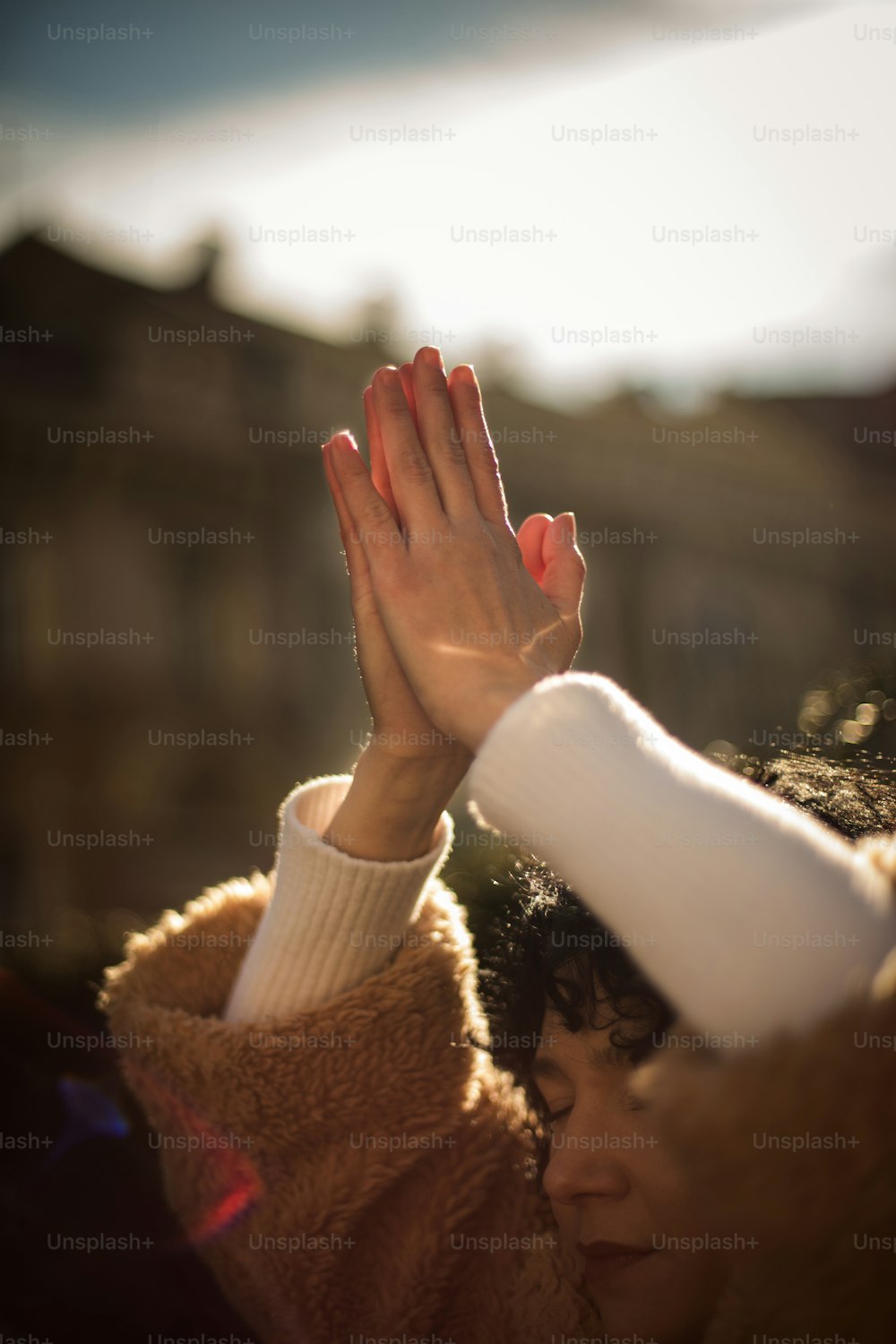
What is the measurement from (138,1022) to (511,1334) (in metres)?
0.79

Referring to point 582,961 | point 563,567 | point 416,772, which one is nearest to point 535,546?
point 563,567

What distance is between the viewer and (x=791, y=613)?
90.5ft

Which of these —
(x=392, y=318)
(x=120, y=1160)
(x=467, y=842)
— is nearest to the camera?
(x=120, y=1160)

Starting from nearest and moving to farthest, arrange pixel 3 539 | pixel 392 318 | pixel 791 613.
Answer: pixel 3 539 → pixel 392 318 → pixel 791 613

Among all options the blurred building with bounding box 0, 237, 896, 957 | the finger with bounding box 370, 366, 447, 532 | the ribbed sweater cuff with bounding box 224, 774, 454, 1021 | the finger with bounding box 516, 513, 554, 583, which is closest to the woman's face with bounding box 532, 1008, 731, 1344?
the ribbed sweater cuff with bounding box 224, 774, 454, 1021

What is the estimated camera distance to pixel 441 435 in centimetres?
131

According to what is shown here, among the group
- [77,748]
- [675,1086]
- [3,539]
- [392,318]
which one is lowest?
[77,748]

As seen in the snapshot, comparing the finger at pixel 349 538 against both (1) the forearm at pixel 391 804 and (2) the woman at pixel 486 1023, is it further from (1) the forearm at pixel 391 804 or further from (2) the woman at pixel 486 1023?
(1) the forearm at pixel 391 804

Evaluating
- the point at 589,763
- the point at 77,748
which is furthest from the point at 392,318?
the point at 589,763

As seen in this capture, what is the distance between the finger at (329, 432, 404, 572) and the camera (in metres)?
1.26

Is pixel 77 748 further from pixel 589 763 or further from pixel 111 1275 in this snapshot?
pixel 589 763

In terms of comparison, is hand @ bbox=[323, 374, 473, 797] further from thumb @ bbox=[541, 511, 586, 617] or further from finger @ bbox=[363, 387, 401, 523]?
thumb @ bbox=[541, 511, 586, 617]

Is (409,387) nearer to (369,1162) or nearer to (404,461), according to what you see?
(404,461)

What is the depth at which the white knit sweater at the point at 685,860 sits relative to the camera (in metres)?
0.81
